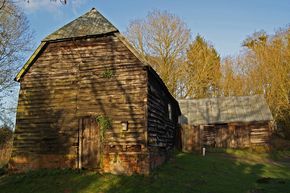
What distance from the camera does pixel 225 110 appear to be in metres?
31.7

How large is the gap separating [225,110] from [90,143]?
2152 cm

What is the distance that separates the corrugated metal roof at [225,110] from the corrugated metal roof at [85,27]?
18956 mm

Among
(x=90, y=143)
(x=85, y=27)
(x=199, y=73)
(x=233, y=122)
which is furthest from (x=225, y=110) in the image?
(x=90, y=143)

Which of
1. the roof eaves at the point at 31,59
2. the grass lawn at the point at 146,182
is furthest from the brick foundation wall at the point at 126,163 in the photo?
the roof eaves at the point at 31,59

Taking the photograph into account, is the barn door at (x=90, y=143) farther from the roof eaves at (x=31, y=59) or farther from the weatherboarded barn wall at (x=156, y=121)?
the roof eaves at (x=31, y=59)

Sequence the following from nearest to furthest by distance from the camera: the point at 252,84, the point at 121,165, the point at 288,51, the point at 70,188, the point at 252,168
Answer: the point at 70,188 → the point at 121,165 → the point at 252,168 → the point at 288,51 → the point at 252,84

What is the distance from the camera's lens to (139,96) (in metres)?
13.3

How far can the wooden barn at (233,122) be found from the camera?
2870 centimetres

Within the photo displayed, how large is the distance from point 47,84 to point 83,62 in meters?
2.26

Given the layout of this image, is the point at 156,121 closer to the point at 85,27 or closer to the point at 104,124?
the point at 104,124

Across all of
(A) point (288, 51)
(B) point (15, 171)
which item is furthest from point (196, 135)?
(A) point (288, 51)

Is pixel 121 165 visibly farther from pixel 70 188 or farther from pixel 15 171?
pixel 15 171

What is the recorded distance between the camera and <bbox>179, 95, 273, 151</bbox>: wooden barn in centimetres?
2870

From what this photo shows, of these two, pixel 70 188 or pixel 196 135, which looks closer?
pixel 70 188
